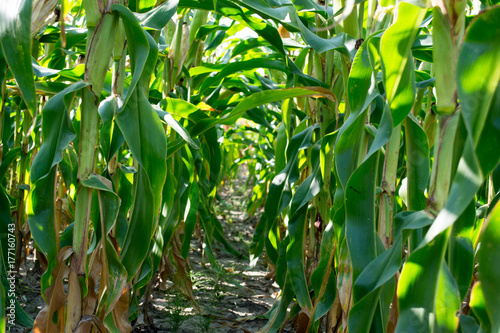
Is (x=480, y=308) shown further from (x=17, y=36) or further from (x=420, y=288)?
(x=17, y=36)

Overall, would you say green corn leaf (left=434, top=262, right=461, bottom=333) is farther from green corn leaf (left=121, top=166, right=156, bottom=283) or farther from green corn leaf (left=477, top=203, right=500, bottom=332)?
green corn leaf (left=121, top=166, right=156, bottom=283)

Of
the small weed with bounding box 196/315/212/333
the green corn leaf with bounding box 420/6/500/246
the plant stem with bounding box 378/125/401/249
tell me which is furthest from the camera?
the small weed with bounding box 196/315/212/333

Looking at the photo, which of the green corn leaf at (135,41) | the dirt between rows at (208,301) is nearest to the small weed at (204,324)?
the dirt between rows at (208,301)

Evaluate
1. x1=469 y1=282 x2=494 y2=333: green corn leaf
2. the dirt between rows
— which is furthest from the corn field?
the dirt between rows

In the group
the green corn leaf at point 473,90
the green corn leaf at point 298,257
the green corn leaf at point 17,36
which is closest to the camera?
the green corn leaf at point 473,90

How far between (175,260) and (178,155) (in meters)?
0.42

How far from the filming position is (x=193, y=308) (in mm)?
1578

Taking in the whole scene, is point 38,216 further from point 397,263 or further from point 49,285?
point 397,263

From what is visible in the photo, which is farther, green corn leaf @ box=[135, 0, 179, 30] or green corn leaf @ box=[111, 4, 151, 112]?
green corn leaf @ box=[135, 0, 179, 30]

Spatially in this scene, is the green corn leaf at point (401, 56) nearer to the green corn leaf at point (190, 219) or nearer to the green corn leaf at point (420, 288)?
the green corn leaf at point (420, 288)

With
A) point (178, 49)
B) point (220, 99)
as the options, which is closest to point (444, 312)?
point (178, 49)

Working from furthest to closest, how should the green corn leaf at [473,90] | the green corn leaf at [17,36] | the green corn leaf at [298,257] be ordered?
the green corn leaf at [298,257] → the green corn leaf at [17,36] → the green corn leaf at [473,90]

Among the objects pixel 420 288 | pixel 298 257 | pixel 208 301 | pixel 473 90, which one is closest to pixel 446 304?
pixel 420 288

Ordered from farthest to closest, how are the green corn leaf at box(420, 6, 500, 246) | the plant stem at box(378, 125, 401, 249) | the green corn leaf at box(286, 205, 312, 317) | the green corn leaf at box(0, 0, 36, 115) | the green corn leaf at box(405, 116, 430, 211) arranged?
the green corn leaf at box(286, 205, 312, 317)
the plant stem at box(378, 125, 401, 249)
the green corn leaf at box(405, 116, 430, 211)
the green corn leaf at box(0, 0, 36, 115)
the green corn leaf at box(420, 6, 500, 246)
